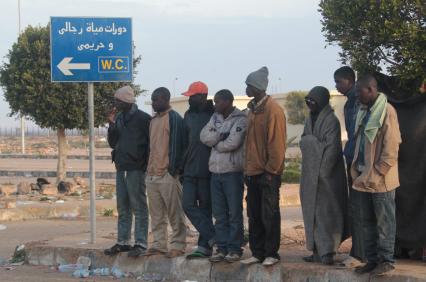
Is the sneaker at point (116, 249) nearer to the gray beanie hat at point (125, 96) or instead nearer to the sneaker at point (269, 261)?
the gray beanie hat at point (125, 96)

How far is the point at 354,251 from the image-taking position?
Result: 7660 millimetres

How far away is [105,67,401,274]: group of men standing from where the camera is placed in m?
7.05

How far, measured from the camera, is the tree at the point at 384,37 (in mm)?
7754

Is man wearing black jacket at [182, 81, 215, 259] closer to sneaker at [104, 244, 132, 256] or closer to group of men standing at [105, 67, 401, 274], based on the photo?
group of men standing at [105, 67, 401, 274]

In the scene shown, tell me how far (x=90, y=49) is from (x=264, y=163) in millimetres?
3483

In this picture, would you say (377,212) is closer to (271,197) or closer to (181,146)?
(271,197)

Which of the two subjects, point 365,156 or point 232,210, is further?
point 232,210

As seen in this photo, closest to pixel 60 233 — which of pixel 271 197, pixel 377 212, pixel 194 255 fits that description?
pixel 194 255

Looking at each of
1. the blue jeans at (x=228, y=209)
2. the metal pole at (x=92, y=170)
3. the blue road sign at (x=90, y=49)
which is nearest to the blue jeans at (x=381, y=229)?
the blue jeans at (x=228, y=209)

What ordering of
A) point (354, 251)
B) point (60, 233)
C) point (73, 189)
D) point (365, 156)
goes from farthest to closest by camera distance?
point (73, 189) < point (60, 233) < point (354, 251) < point (365, 156)

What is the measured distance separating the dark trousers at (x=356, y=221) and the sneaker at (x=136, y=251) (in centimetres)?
263

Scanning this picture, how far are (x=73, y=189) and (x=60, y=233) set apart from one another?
815 centimetres

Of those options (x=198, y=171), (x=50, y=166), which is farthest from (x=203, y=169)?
(x=50, y=166)

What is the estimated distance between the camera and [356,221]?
7516 millimetres
